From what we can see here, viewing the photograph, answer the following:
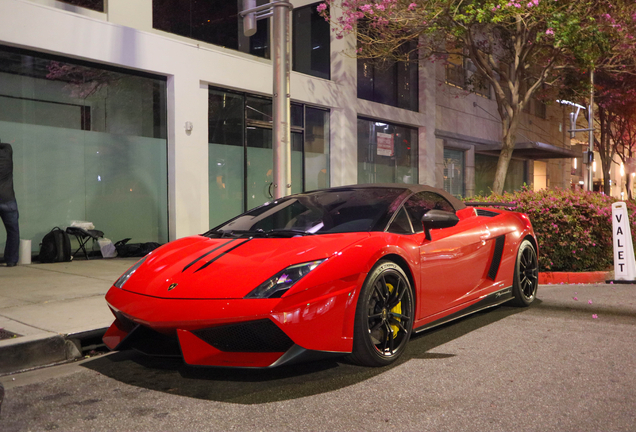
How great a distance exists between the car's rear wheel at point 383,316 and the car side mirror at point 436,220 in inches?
19.9

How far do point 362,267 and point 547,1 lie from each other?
33.4 feet

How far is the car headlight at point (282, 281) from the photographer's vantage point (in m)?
3.42

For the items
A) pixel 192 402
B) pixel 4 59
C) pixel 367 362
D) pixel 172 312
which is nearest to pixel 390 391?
pixel 367 362

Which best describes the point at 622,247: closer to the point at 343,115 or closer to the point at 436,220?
the point at 436,220

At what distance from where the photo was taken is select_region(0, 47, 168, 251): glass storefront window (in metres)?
9.77

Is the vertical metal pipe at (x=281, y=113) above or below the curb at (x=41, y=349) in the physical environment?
above

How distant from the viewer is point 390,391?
11.4 ft

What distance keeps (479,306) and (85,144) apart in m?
8.00

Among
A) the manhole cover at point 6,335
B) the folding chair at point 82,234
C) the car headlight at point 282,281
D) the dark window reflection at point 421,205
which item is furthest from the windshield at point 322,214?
the folding chair at point 82,234

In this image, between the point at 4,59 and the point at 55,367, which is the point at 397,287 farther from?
the point at 4,59

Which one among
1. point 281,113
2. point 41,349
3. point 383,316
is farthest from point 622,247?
point 41,349

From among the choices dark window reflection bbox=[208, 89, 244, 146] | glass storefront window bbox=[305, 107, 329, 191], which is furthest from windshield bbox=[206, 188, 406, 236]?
glass storefront window bbox=[305, 107, 329, 191]

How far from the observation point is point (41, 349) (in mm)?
4250

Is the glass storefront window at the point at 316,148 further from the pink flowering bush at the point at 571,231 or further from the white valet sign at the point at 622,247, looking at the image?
the white valet sign at the point at 622,247
